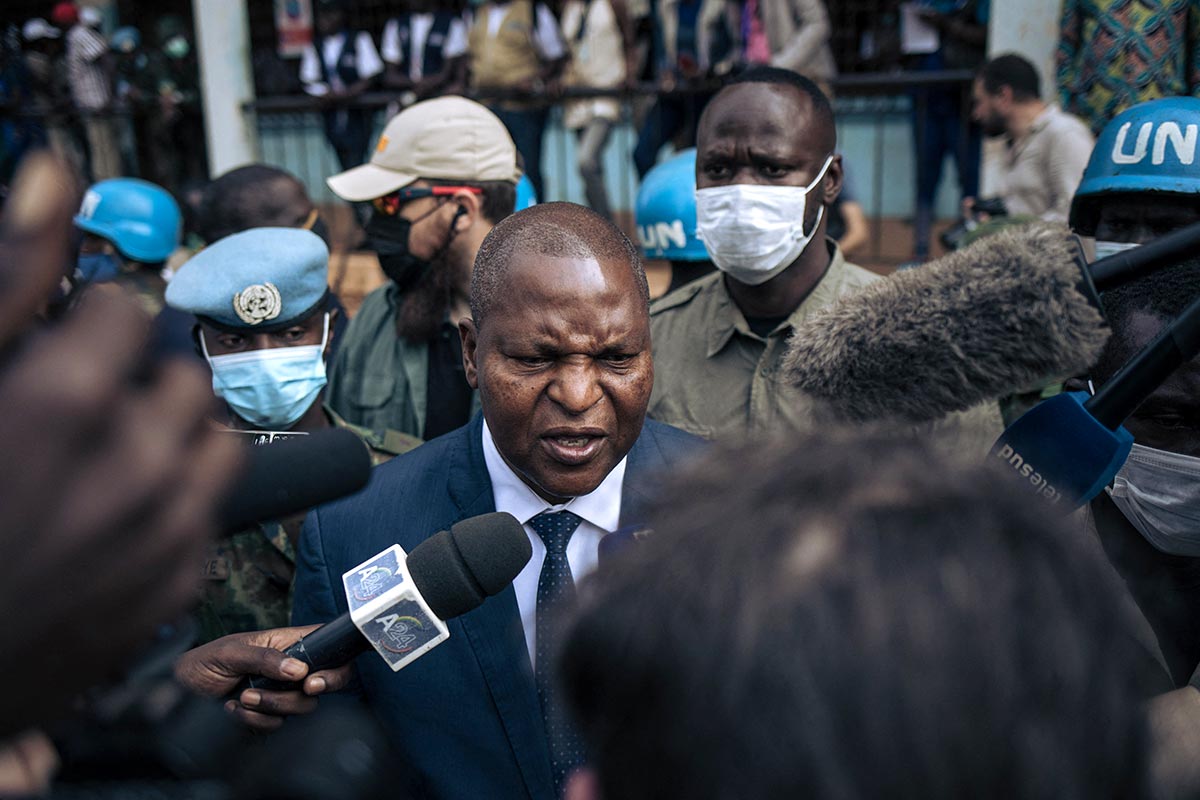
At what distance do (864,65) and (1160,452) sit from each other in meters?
8.19

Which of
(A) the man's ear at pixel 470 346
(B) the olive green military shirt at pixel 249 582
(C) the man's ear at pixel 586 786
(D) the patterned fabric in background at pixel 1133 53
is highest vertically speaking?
(D) the patterned fabric in background at pixel 1133 53

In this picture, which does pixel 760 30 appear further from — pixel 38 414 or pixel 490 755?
pixel 38 414

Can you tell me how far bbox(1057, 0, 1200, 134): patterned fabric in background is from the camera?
5.45m

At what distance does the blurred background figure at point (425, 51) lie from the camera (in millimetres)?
9664

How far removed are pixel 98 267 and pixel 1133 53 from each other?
564 centimetres

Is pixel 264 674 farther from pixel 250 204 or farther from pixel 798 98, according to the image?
pixel 250 204

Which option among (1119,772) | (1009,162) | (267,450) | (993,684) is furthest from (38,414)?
(1009,162)

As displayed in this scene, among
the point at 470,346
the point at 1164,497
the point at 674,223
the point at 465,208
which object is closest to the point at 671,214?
the point at 674,223

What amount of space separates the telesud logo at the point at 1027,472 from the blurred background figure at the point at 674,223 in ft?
9.31

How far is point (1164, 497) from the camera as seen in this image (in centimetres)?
226

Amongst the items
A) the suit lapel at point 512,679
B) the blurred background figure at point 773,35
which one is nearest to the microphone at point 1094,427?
the suit lapel at point 512,679

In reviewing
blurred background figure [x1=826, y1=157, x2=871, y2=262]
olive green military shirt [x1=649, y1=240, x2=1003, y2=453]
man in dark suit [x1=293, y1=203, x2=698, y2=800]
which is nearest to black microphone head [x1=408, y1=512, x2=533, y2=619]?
man in dark suit [x1=293, y1=203, x2=698, y2=800]

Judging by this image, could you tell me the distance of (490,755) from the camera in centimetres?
202

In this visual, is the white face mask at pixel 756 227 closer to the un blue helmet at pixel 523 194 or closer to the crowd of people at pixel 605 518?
the crowd of people at pixel 605 518
